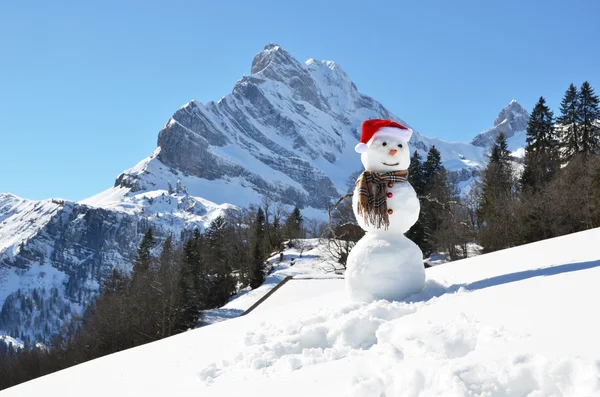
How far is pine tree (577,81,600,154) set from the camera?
33344 millimetres

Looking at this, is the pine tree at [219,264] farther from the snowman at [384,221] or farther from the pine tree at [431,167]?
the snowman at [384,221]

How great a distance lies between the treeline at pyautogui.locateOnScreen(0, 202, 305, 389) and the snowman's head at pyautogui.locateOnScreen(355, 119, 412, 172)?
1025 inches

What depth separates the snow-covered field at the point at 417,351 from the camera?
105 inches

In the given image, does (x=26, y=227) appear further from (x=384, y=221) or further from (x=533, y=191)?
(x=384, y=221)

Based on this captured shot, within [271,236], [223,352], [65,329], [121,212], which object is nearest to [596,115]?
[271,236]

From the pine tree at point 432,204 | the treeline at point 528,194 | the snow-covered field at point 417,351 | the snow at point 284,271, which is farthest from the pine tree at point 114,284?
the snow-covered field at point 417,351

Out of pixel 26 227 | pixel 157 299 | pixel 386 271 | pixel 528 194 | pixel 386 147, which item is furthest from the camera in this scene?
pixel 26 227

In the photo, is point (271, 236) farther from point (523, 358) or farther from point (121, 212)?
point (121, 212)

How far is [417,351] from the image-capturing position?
10.9 feet

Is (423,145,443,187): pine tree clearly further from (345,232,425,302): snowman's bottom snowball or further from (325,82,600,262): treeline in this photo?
(345,232,425,302): snowman's bottom snowball

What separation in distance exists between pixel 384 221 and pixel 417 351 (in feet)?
8.30

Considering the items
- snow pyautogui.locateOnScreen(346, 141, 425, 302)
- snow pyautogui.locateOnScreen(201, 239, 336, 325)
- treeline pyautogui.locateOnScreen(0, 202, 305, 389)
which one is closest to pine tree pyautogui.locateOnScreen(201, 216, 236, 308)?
treeline pyautogui.locateOnScreen(0, 202, 305, 389)

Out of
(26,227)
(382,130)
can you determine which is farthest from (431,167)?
(26,227)

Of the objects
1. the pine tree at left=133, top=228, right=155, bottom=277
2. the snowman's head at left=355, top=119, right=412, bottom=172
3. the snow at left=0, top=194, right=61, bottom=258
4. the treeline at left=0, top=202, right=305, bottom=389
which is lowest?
the treeline at left=0, top=202, right=305, bottom=389
